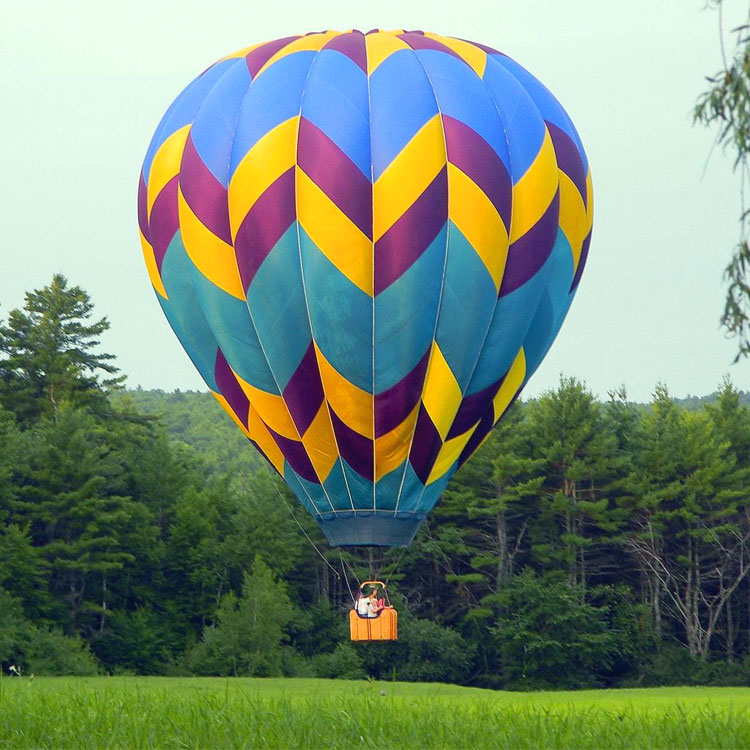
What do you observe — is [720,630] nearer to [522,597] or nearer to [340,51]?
[522,597]

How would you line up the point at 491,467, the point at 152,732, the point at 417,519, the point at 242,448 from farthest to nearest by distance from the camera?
the point at 242,448 < the point at 491,467 < the point at 417,519 < the point at 152,732

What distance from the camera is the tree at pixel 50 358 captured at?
4869cm

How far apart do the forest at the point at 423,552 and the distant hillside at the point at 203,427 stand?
117 feet

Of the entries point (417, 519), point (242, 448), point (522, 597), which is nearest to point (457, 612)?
point (522, 597)

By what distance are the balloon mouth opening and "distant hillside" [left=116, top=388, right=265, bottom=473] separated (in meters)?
65.9

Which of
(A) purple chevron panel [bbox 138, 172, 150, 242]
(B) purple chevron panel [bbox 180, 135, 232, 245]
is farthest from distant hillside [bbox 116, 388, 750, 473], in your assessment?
(B) purple chevron panel [bbox 180, 135, 232, 245]

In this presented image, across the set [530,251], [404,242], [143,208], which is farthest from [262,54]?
[530,251]

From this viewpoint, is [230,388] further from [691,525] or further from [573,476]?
[691,525]

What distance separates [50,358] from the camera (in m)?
49.0

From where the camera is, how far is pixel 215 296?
18.4 meters

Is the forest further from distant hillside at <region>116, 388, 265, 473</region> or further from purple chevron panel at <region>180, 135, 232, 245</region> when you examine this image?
distant hillside at <region>116, 388, 265, 473</region>

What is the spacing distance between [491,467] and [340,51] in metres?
30.5

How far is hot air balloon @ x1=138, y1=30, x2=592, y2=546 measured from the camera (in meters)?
17.5

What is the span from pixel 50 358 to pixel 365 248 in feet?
109
